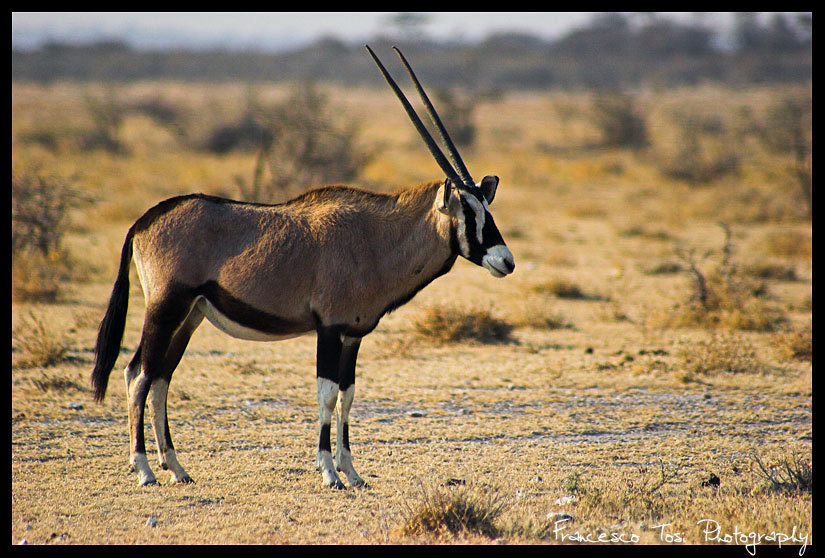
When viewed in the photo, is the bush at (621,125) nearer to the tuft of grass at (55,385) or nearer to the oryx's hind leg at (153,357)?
the tuft of grass at (55,385)

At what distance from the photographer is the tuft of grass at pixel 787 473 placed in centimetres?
591

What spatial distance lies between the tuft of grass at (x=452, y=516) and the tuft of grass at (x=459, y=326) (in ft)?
15.6

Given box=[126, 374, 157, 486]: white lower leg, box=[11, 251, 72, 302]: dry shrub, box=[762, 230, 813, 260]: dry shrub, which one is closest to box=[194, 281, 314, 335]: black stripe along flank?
box=[126, 374, 157, 486]: white lower leg

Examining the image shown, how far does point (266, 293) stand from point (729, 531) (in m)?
2.97

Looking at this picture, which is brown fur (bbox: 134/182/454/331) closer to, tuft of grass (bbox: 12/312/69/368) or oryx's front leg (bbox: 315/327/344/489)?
oryx's front leg (bbox: 315/327/344/489)

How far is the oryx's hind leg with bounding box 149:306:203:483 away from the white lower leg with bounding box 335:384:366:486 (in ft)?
3.14

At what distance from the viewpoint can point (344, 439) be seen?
20.0 ft

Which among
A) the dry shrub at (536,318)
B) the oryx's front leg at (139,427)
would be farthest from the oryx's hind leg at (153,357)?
the dry shrub at (536,318)

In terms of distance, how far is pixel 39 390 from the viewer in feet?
26.4

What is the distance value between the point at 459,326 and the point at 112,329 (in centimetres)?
462

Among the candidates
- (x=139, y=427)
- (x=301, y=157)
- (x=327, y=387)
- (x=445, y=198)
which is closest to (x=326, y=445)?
(x=327, y=387)

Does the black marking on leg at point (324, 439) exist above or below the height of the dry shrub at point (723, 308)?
below
